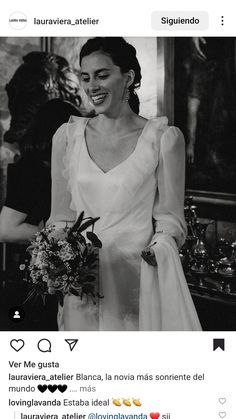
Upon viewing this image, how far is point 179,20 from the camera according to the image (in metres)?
0.89

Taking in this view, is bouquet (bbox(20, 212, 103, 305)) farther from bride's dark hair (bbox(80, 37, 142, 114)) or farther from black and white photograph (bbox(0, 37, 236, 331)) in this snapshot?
bride's dark hair (bbox(80, 37, 142, 114))

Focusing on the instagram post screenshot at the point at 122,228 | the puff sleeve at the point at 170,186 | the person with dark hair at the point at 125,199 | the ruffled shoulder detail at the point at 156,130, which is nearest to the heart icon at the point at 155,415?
the instagram post screenshot at the point at 122,228

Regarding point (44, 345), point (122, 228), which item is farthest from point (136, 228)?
point (44, 345)

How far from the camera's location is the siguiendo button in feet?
2.91

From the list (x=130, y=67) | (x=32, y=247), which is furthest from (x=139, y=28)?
(x=32, y=247)

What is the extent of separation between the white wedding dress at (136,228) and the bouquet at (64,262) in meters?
0.02

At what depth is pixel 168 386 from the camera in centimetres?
88

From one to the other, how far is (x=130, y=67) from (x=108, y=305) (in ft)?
1.22

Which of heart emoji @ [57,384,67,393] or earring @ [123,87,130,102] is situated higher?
earring @ [123,87,130,102]

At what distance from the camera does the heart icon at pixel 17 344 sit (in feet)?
2.92

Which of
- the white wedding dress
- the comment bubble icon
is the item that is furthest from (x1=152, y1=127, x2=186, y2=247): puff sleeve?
the comment bubble icon

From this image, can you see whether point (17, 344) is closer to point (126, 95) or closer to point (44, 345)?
point (44, 345)

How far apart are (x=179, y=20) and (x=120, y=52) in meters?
0.10

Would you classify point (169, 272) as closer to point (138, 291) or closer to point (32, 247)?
point (138, 291)
